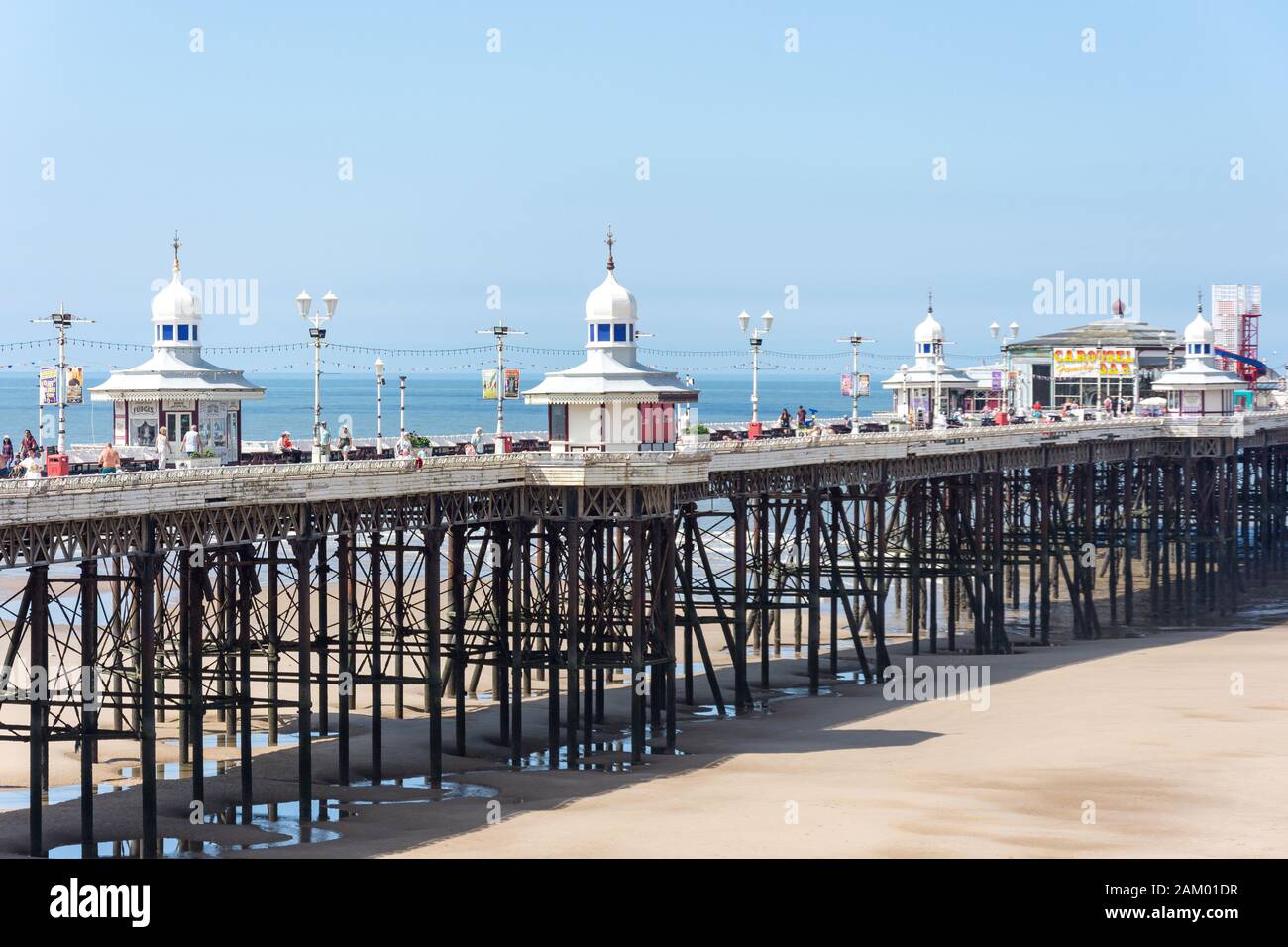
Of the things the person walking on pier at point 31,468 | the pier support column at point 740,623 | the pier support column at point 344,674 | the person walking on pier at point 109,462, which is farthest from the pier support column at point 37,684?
the pier support column at point 740,623

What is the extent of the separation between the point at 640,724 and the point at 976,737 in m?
8.75

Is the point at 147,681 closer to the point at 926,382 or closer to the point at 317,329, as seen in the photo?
the point at 317,329

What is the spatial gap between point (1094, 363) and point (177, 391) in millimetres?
71521

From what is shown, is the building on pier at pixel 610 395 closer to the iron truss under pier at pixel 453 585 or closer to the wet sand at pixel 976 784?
the iron truss under pier at pixel 453 585

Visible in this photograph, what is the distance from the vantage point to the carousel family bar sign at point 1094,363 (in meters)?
114

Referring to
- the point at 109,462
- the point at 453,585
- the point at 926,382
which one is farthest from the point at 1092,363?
the point at 109,462

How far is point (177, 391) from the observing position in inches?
2094

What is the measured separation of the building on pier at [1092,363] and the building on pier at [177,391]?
2557 inches

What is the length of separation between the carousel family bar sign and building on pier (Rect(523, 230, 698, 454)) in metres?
60.9
